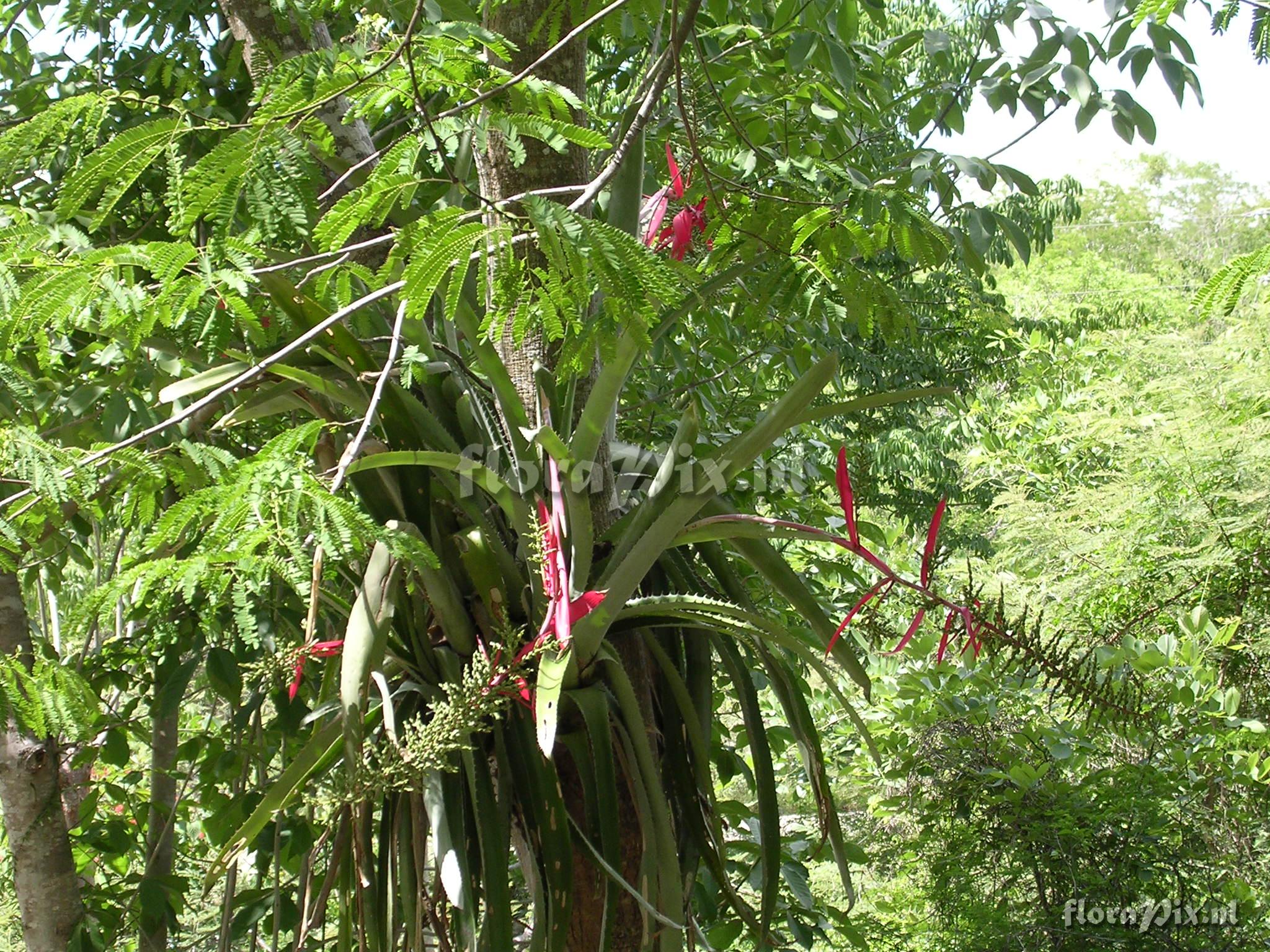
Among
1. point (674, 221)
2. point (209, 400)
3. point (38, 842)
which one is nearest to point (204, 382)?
point (209, 400)

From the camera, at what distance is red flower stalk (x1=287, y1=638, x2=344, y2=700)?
926 millimetres

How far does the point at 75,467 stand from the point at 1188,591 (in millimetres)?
2497

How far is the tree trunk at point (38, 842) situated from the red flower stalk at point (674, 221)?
119cm

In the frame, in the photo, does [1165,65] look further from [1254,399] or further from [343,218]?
[1254,399]

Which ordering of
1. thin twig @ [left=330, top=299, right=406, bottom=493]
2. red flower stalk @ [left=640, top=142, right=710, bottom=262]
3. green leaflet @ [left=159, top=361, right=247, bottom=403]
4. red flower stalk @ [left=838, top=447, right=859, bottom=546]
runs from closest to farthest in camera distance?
thin twig @ [left=330, top=299, right=406, bottom=493] < red flower stalk @ [left=838, top=447, right=859, bottom=546] < green leaflet @ [left=159, top=361, right=247, bottom=403] < red flower stalk @ [left=640, top=142, right=710, bottom=262]

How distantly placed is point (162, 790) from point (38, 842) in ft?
0.67

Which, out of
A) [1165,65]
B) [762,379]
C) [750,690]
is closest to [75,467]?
[750,690]

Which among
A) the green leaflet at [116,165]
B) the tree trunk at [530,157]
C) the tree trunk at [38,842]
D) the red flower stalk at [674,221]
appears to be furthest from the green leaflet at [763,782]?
the tree trunk at [38,842]

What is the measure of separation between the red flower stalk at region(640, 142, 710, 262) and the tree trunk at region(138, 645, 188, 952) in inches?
36.3

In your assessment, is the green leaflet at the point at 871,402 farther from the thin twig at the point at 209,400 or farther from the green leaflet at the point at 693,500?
the thin twig at the point at 209,400

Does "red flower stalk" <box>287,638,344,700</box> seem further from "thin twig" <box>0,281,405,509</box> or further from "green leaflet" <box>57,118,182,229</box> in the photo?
"green leaflet" <box>57,118,182,229</box>

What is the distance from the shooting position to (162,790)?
71.0 inches

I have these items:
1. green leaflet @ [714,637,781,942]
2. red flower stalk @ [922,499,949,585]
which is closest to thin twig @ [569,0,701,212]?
red flower stalk @ [922,499,949,585]

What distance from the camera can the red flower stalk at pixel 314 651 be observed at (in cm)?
93
